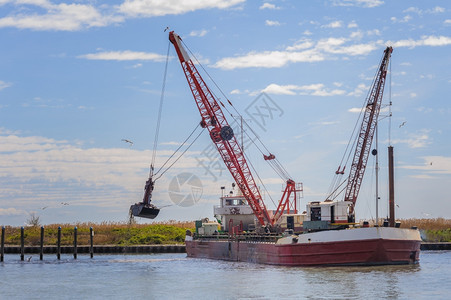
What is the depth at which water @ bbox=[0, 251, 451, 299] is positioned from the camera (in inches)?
1772

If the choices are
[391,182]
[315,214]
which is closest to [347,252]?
[315,214]

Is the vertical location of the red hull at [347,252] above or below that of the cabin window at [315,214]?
below

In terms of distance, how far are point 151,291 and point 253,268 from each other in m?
14.5

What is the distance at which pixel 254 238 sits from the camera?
69.8 meters

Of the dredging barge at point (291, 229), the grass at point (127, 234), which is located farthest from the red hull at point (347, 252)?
the grass at point (127, 234)

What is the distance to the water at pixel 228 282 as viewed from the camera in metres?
45.0

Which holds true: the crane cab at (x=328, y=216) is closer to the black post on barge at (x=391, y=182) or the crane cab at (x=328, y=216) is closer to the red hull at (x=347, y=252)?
the red hull at (x=347, y=252)

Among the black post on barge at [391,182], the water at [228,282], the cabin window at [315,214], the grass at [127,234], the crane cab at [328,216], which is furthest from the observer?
the grass at [127,234]

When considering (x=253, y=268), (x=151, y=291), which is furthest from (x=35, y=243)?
(x=151, y=291)

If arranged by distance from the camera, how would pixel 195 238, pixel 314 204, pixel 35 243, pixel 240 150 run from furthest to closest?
pixel 35 243 → pixel 195 238 → pixel 240 150 → pixel 314 204

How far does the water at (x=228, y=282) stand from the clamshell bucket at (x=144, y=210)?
23.0ft

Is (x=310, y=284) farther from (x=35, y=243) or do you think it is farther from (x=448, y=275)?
(x=35, y=243)

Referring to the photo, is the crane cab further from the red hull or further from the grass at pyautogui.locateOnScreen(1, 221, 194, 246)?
the grass at pyautogui.locateOnScreen(1, 221, 194, 246)

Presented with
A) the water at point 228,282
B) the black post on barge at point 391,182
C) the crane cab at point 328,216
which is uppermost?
the black post on barge at point 391,182
